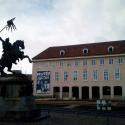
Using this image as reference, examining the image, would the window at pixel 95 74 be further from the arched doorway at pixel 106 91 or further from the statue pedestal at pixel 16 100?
the statue pedestal at pixel 16 100

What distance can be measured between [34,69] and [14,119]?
5460 centimetres

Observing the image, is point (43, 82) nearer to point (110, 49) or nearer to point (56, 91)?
point (56, 91)

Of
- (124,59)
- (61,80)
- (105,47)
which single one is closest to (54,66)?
(61,80)

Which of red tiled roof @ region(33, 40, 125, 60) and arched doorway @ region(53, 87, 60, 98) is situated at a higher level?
red tiled roof @ region(33, 40, 125, 60)

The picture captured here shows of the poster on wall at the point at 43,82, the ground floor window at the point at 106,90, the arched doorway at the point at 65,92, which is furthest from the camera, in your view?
the poster on wall at the point at 43,82

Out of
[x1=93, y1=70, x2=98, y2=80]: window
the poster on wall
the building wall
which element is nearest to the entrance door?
the building wall

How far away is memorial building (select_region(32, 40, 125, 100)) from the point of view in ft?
200

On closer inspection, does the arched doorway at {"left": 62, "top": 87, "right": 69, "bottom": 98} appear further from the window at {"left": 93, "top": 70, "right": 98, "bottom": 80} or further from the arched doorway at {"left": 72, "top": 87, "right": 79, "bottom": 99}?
the window at {"left": 93, "top": 70, "right": 98, "bottom": 80}

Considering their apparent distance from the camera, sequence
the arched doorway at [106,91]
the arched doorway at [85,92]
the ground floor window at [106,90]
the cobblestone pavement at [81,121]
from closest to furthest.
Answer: the cobblestone pavement at [81,121] → the arched doorway at [106,91] → the ground floor window at [106,90] → the arched doorway at [85,92]

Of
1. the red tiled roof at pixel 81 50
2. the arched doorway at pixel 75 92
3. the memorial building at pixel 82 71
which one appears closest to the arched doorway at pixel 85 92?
the memorial building at pixel 82 71

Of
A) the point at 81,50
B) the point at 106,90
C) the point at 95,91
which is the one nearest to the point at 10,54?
the point at 106,90

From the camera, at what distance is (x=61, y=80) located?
6669 cm

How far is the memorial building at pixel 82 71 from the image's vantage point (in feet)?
200

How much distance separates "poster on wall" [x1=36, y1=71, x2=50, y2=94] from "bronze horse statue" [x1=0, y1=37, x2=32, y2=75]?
4875 cm
